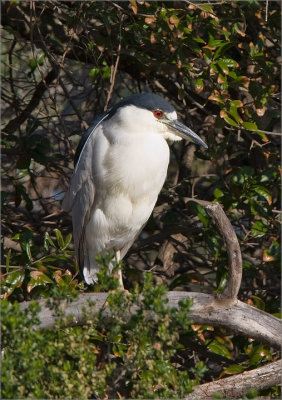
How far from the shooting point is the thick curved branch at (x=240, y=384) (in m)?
2.64

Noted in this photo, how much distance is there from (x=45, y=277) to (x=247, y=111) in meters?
1.31

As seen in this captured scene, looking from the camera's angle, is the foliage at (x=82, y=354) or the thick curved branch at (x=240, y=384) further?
the thick curved branch at (x=240, y=384)

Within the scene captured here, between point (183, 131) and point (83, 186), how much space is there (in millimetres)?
532

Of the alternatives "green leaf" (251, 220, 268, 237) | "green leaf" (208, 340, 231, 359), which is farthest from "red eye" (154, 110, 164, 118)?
"green leaf" (208, 340, 231, 359)

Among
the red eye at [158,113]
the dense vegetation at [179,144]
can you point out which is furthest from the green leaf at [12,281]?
the red eye at [158,113]

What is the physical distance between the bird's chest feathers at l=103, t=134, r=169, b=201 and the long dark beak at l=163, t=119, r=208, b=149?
82 mm

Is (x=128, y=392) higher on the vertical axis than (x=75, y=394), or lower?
lower

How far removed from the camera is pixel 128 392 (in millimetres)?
2668

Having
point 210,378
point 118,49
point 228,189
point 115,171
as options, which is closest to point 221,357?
point 210,378

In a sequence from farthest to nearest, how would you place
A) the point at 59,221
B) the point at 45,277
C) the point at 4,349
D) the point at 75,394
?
the point at 59,221 → the point at 45,277 → the point at 4,349 → the point at 75,394

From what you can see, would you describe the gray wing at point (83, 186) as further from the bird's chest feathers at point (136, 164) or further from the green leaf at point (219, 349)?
the green leaf at point (219, 349)

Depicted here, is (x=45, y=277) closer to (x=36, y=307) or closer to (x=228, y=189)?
(x=36, y=307)

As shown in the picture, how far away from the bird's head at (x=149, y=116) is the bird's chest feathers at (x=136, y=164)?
0.05 m

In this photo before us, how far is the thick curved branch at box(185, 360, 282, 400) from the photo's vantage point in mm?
2639
